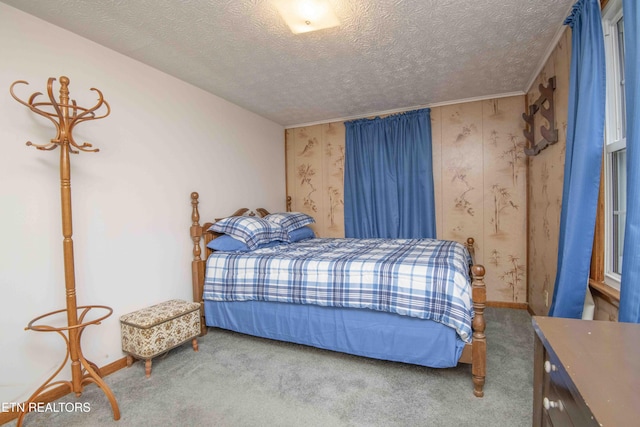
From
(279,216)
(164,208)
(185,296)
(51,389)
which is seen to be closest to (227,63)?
(164,208)

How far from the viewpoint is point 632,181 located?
1.19 metres

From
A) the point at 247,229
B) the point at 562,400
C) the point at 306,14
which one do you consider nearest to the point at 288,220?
the point at 247,229

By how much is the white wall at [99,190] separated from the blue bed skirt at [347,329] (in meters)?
0.64

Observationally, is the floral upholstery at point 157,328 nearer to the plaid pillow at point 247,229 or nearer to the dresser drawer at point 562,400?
the plaid pillow at point 247,229

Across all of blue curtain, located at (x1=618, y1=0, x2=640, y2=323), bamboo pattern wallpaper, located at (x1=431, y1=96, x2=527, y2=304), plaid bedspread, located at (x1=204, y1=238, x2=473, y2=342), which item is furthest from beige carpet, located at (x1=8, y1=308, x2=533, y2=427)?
bamboo pattern wallpaper, located at (x1=431, y1=96, x2=527, y2=304)

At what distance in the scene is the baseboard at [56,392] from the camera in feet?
5.62

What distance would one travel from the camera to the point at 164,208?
268 centimetres

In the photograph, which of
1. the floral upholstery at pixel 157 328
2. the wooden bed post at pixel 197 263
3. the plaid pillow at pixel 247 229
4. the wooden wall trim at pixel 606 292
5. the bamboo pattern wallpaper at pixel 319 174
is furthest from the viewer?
the bamboo pattern wallpaper at pixel 319 174

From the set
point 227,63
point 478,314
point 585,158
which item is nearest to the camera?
point 585,158

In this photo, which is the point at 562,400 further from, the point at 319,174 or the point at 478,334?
the point at 319,174

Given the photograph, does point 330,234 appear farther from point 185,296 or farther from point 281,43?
point 281,43

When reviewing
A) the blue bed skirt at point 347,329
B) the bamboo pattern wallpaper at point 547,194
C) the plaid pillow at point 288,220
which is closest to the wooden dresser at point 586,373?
the blue bed skirt at point 347,329

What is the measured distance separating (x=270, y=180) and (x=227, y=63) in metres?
1.85

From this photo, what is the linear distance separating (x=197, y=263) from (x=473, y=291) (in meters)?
2.31
